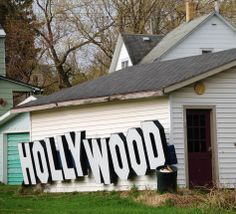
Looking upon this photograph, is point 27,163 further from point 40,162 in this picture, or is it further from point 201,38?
point 201,38

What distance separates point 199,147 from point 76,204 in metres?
4.25

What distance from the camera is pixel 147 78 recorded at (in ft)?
69.7

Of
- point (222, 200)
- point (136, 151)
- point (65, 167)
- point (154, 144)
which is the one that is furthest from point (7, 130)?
point (222, 200)

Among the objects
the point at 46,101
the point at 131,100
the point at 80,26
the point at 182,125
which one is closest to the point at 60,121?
the point at 46,101

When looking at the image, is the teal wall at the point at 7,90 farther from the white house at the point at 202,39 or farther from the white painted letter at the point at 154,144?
the white painted letter at the point at 154,144

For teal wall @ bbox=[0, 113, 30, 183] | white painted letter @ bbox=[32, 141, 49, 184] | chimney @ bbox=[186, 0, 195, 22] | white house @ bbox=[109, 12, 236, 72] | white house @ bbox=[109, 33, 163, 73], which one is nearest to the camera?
white painted letter @ bbox=[32, 141, 49, 184]

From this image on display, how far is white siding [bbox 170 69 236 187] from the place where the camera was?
19.2 metres

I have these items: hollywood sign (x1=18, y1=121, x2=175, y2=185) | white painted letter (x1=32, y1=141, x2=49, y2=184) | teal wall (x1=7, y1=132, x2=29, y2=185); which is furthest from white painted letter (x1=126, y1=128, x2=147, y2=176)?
teal wall (x1=7, y1=132, x2=29, y2=185)

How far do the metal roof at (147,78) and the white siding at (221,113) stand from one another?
1.69ft

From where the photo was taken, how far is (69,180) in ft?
72.1

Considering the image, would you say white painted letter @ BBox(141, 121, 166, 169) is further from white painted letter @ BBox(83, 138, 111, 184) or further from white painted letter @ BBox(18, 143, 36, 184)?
white painted letter @ BBox(18, 143, 36, 184)

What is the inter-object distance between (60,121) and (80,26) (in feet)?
91.1

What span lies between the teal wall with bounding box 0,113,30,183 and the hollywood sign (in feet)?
15.3

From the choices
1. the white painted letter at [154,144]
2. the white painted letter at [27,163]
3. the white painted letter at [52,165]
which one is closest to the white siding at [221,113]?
the white painted letter at [154,144]
